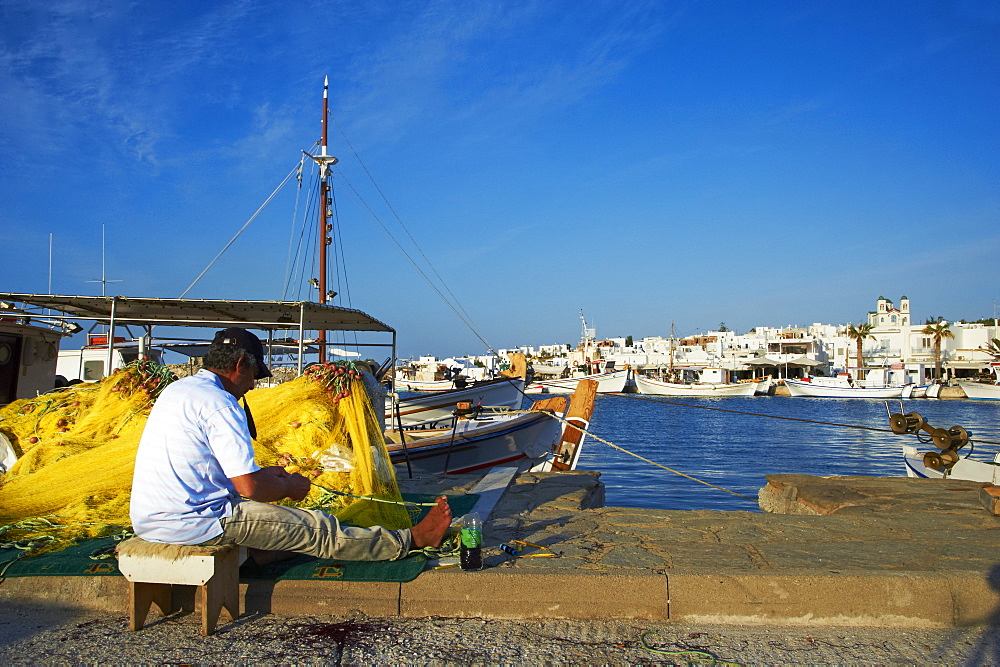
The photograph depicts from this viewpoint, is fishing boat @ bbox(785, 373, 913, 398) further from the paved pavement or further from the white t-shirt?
the white t-shirt

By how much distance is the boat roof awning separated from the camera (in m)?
9.48

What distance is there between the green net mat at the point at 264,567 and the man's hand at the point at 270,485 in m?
0.78

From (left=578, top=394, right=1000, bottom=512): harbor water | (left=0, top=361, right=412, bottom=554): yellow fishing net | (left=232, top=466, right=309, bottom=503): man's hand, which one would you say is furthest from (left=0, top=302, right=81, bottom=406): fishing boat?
(left=578, top=394, right=1000, bottom=512): harbor water

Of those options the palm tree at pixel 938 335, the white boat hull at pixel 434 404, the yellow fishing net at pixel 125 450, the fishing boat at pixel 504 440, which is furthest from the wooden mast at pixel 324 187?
the palm tree at pixel 938 335

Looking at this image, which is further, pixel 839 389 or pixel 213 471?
pixel 839 389

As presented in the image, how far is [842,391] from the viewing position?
68250 millimetres

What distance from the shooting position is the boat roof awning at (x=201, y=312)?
948 centimetres

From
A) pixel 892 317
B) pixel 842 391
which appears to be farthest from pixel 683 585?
pixel 892 317

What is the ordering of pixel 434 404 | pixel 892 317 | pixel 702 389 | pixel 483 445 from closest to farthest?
pixel 483 445
pixel 434 404
pixel 702 389
pixel 892 317

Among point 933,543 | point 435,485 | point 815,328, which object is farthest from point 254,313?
point 815,328

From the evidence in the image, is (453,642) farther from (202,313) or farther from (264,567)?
(202,313)

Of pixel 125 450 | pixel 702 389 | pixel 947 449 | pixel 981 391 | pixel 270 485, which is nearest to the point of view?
pixel 270 485

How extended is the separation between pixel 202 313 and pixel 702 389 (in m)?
71.2

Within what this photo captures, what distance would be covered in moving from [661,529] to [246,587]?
11.8 feet
